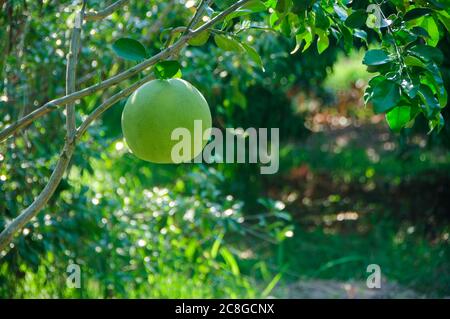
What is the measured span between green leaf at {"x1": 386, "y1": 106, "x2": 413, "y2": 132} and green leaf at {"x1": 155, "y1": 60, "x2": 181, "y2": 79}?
363 mm

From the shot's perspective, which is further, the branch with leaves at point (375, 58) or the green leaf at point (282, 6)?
the green leaf at point (282, 6)

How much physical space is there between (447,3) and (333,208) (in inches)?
141

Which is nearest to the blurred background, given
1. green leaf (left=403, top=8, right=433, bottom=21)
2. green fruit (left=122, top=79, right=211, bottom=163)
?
green fruit (left=122, top=79, right=211, bottom=163)

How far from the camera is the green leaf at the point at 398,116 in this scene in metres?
Result: 1.15

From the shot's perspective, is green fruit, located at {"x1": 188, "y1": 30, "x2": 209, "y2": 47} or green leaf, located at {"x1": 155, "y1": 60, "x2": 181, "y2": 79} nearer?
green leaf, located at {"x1": 155, "y1": 60, "x2": 181, "y2": 79}

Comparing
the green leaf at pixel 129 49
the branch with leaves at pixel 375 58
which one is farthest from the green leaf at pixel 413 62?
the green leaf at pixel 129 49

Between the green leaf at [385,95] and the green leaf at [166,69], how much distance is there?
34 cm

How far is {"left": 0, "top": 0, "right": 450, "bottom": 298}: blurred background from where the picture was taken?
7.78 feet

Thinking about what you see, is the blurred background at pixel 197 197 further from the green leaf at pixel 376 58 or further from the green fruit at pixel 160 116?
the green leaf at pixel 376 58

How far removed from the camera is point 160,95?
3.76 feet

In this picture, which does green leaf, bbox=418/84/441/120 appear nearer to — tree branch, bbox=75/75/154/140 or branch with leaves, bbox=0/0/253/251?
branch with leaves, bbox=0/0/253/251

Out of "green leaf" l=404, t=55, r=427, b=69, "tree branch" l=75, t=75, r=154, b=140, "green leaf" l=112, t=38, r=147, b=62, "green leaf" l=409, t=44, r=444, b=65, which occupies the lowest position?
"tree branch" l=75, t=75, r=154, b=140

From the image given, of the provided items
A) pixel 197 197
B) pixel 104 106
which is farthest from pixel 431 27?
pixel 197 197
